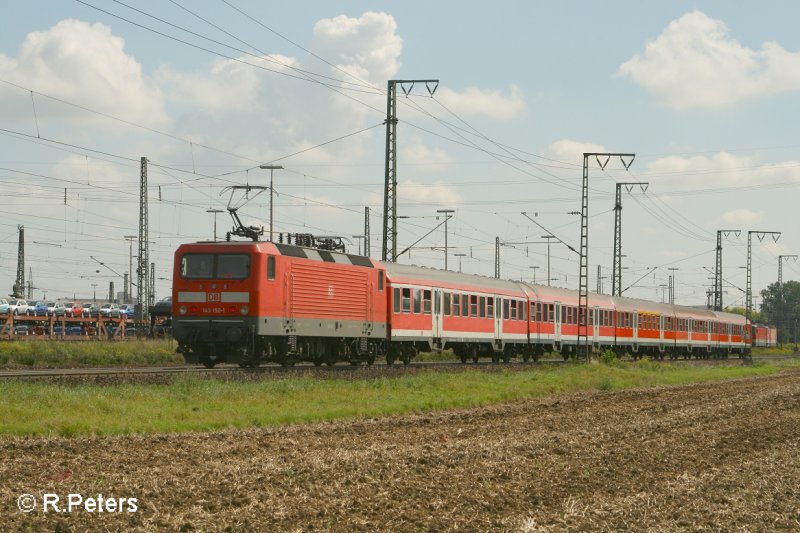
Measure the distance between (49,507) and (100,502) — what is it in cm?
61

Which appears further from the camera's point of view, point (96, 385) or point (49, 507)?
point (96, 385)

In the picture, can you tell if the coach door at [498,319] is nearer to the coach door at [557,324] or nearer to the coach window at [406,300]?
the coach door at [557,324]

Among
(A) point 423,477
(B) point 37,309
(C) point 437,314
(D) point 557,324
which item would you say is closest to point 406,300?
(C) point 437,314

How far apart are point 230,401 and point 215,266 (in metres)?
11.2

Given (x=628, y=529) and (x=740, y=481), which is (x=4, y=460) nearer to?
(x=628, y=529)

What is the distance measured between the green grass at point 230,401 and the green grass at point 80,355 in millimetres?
14172

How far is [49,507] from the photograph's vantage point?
1145 centimetres

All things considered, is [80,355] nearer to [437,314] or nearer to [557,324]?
[437,314]

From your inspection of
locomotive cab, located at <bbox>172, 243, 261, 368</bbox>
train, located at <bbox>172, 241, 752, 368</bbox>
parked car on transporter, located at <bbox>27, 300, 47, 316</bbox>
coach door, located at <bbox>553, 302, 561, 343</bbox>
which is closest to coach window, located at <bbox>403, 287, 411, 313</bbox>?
train, located at <bbox>172, 241, 752, 368</bbox>

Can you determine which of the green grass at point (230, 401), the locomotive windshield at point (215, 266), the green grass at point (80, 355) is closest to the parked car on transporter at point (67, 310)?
the green grass at point (80, 355)

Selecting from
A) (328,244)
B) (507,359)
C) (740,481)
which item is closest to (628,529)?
(740,481)

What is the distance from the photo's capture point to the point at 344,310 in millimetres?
39688

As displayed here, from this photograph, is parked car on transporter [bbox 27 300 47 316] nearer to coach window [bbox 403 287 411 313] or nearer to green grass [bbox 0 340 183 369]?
green grass [bbox 0 340 183 369]

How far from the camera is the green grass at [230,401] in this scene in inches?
778
